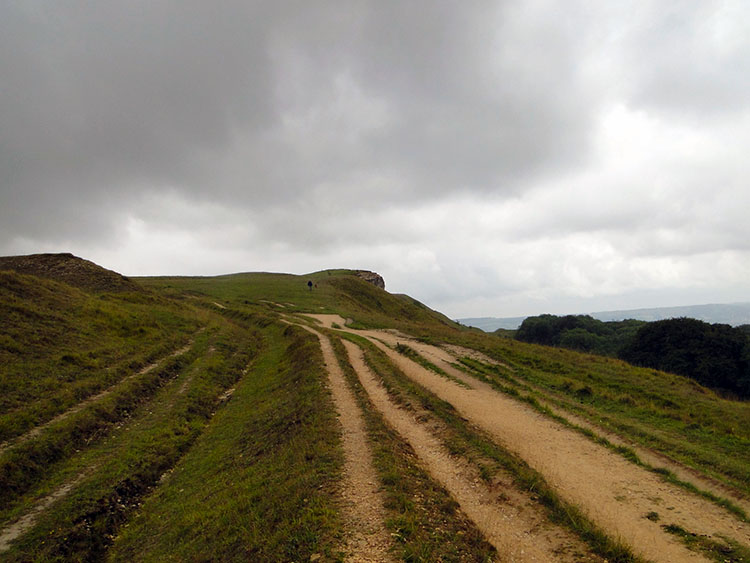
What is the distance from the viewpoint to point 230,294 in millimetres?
73188

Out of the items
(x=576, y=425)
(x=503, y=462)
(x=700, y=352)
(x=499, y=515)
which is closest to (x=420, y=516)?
(x=499, y=515)

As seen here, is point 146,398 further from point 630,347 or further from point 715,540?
point 630,347

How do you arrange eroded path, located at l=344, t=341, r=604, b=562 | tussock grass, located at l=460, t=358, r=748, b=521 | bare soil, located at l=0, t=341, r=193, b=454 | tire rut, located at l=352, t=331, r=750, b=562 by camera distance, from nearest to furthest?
1. eroded path, located at l=344, t=341, r=604, b=562
2. tire rut, located at l=352, t=331, r=750, b=562
3. tussock grass, located at l=460, t=358, r=748, b=521
4. bare soil, located at l=0, t=341, r=193, b=454

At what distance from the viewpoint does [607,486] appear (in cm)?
1037

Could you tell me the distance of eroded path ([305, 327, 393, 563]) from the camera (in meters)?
7.37

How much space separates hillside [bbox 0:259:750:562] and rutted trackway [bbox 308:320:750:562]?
0.06m

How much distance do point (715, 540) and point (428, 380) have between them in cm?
1453

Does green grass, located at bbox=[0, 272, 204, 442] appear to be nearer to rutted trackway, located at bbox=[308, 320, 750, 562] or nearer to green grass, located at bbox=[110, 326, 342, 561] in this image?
green grass, located at bbox=[110, 326, 342, 561]

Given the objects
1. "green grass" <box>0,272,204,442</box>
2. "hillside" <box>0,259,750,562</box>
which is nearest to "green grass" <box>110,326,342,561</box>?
"hillside" <box>0,259,750,562</box>

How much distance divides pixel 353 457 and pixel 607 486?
24.2ft

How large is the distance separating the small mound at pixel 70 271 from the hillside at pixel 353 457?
794 inches

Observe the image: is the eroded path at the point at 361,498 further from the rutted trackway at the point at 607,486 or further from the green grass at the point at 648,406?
the green grass at the point at 648,406

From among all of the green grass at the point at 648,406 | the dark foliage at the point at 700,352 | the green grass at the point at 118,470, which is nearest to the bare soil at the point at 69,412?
the green grass at the point at 118,470

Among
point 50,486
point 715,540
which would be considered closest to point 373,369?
point 50,486
